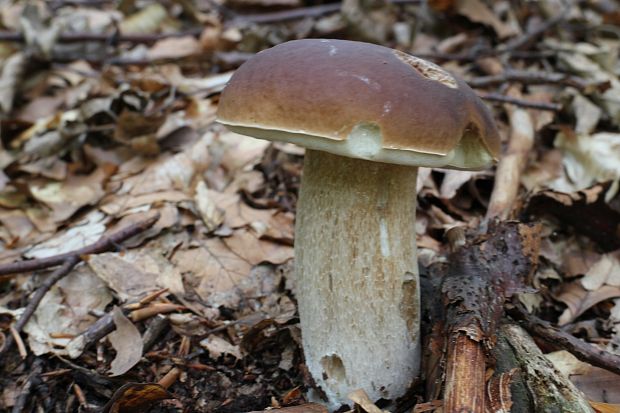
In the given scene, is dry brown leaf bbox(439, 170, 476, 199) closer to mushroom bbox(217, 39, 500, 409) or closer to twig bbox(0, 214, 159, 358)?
mushroom bbox(217, 39, 500, 409)

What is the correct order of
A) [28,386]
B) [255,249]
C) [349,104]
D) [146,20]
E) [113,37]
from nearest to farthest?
[349,104]
[28,386]
[255,249]
[113,37]
[146,20]

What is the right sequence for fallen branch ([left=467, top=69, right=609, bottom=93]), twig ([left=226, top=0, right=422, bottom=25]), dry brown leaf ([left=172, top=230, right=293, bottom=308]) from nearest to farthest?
dry brown leaf ([left=172, top=230, right=293, bottom=308]) < fallen branch ([left=467, top=69, right=609, bottom=93]) < twig ([left=226, top=0, right=422, bottom=25])

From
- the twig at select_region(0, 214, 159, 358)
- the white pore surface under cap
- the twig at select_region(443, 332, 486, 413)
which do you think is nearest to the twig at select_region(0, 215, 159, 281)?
the twig at select_region(0, 214, 159, 358)

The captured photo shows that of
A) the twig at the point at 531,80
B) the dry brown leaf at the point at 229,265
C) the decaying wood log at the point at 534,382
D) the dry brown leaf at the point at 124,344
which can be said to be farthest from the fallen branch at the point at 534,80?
the dry brown leaf at the point at 124,344

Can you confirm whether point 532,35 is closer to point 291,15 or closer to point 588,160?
point 588,160

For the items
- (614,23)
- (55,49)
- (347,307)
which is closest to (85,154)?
(55,49)

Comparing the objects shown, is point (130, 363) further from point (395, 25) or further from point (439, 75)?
point (395, 25)

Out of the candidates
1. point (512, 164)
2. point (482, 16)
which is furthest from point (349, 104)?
point (482, 16)
